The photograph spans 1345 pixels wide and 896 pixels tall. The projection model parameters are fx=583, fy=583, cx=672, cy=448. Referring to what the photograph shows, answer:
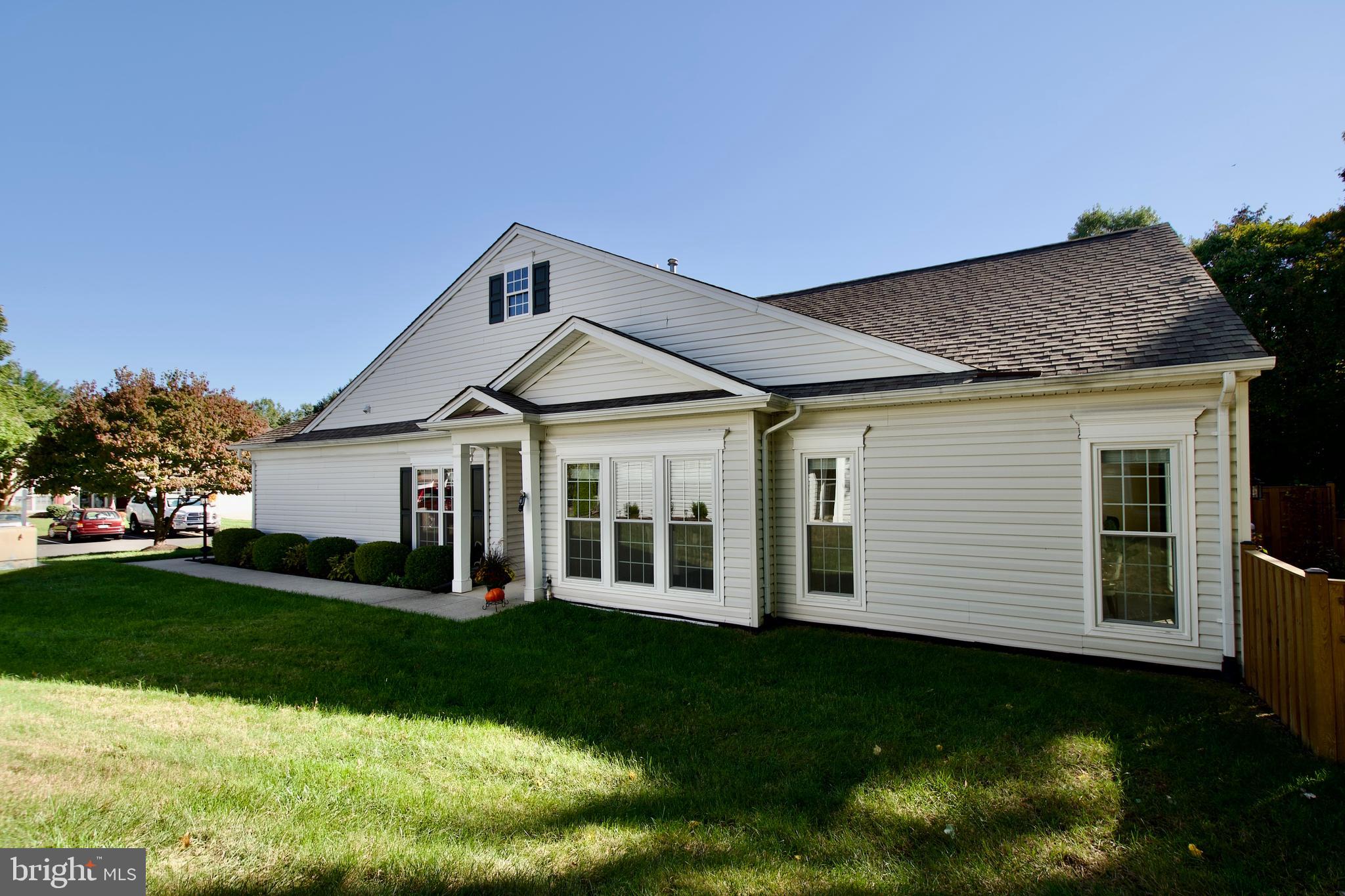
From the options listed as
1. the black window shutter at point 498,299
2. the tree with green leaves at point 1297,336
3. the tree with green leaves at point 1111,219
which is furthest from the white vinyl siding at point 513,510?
the tree with green leaves at point 1111,219

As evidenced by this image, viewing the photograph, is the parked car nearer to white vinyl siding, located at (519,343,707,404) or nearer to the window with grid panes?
white vinyl siding, located at (519,343,707,404)

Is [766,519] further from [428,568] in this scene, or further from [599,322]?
[428,568]

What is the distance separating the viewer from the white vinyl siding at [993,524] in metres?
6.26

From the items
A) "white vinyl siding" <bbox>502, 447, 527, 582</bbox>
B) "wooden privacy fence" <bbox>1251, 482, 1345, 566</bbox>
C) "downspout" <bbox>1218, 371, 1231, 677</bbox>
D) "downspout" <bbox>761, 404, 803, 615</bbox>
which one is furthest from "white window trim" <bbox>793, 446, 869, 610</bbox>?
"wooden privacy fence" <bbox>1251, 482, 1345, 566</bbox>

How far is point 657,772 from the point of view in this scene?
4.14 m

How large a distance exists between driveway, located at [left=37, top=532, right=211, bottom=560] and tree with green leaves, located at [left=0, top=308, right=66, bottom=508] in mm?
2582

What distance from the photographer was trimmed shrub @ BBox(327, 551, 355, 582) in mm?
12617

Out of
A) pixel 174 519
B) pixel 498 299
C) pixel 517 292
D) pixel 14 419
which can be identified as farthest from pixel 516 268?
pixel 174 519

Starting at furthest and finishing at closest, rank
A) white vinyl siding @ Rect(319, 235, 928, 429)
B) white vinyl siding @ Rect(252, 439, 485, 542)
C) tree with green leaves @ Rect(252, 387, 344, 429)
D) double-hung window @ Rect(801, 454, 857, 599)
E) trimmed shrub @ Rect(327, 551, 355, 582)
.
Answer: tree with green leaves @ Rect(252, 387, 344, 429), white vinyl siding @ Rect(252, 439, 485, 542), trimmed shrub @ Rect(327, 551, 355, 582), white vinyl siding @ Rect(319, 235, 928, 429), double-hung window @ Rect(801, 454, 857, 599)

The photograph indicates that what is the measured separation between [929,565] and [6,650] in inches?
454

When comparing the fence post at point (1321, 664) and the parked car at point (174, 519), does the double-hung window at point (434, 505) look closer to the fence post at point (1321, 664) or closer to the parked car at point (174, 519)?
the fence post at point (1321, 664)

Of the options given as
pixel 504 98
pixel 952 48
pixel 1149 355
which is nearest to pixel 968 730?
pixel 1149 355

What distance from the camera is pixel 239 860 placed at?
2822 millimetres

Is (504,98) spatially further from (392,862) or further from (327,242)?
(392,862)
